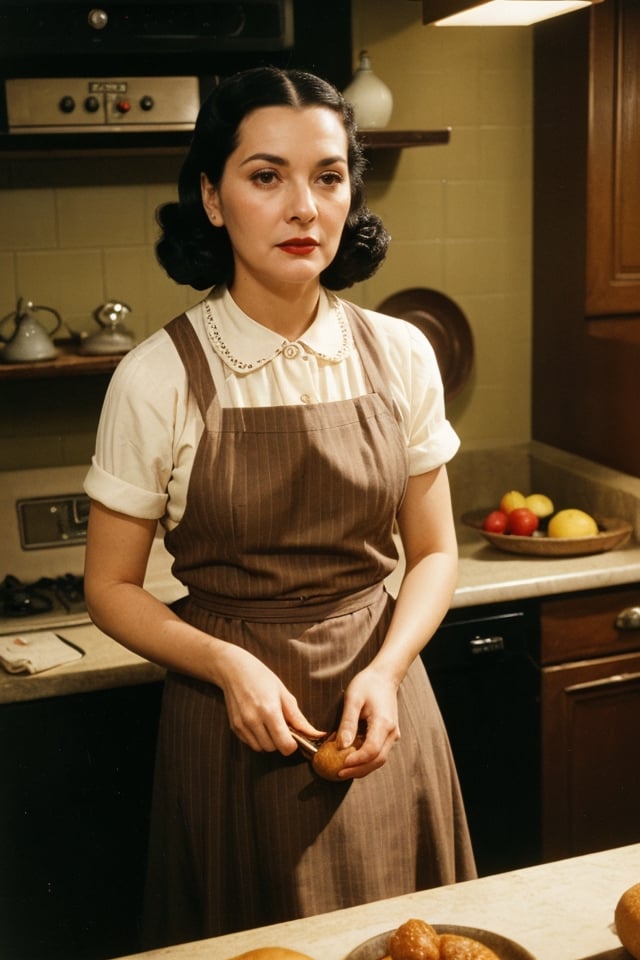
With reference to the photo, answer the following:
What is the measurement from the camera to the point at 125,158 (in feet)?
8.48

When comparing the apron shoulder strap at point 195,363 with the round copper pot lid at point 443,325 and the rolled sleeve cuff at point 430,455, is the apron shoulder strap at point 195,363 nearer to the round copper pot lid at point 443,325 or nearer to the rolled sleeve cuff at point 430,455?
the rolled sleeve cuff at point 430,455

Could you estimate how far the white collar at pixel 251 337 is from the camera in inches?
61.3

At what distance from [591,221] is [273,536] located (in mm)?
1518

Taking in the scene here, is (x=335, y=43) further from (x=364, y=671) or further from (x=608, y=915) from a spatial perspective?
(x=608, y=915)

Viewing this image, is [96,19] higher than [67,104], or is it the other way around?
[96,19]

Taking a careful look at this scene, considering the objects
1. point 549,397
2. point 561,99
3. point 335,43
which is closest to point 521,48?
point 561,99

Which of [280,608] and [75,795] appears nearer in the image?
[280,608]

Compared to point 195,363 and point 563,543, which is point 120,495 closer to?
point 195,363

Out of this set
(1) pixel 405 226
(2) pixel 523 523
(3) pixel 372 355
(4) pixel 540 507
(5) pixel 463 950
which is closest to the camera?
(5) pixel 463 950

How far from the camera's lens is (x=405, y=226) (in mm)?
2852

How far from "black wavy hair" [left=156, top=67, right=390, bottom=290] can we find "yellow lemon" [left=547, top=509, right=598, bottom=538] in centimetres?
95

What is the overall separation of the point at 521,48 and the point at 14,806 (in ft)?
6.88

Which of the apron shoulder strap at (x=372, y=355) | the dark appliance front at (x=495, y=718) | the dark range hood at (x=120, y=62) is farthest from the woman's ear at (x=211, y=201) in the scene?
the dark appliance front at (x=495, y=718)

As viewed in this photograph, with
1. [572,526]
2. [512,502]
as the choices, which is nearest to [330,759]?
[572,526]
